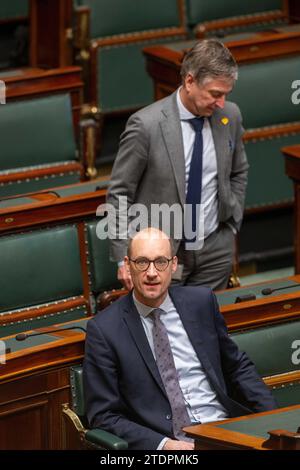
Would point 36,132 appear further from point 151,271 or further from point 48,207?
point 151,271

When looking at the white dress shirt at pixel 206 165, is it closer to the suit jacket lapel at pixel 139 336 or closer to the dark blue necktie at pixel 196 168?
the dark blue necktie at pixel 196 168

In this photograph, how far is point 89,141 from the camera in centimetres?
245

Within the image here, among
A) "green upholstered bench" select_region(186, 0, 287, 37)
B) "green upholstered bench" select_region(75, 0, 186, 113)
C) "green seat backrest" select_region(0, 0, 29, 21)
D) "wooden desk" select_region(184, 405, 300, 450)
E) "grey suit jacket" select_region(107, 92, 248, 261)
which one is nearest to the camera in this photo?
"wooden desk" select_region(184, 405, 300, 450)

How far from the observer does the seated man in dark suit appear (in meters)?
1.53

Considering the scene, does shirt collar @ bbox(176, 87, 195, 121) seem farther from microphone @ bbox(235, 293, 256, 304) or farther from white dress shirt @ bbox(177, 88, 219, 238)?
microphone @ bbox(235, 293, 256, 304)

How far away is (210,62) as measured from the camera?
1747 mm

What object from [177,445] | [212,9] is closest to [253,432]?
[177,445]

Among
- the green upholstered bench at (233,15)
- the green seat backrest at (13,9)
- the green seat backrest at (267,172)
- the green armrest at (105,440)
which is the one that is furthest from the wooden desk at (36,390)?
the green seat backrest at (13,9)

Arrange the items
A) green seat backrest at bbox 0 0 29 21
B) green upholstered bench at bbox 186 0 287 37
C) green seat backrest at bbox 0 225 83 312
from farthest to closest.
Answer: green seat backrest at bbox 0 0 29 21 → green upholstered bench at bbox 186 0 287 37 → green seat backrest at bbox 0 225 83 312

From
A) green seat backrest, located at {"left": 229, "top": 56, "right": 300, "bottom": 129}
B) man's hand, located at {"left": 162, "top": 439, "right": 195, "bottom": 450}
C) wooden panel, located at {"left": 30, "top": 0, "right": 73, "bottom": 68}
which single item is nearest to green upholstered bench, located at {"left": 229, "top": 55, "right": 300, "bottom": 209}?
green seat backrest, located at {"left": 229, "top": 56, "right": 300, "bottom": 129}

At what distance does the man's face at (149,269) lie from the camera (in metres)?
1.55

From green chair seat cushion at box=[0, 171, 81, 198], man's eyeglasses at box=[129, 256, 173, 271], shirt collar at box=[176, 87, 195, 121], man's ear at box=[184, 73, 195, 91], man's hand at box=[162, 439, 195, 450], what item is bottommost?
man's hand at box=[162, 439, 195, 450]

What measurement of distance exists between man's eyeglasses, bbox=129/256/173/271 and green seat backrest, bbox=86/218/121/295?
0.45 meters

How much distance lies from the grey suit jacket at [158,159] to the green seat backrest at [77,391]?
0.27 metres
